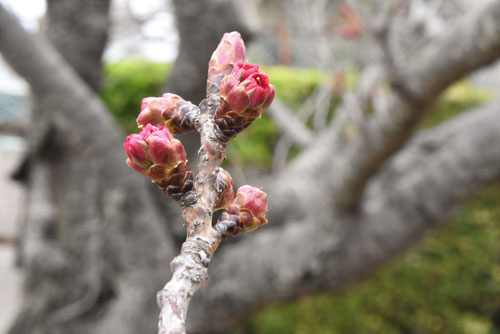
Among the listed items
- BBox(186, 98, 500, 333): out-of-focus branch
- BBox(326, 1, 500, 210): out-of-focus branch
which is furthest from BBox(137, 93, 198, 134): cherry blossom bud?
→ BBox(186, 98, 500, 333): out-of-focus branch

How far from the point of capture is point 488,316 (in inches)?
163

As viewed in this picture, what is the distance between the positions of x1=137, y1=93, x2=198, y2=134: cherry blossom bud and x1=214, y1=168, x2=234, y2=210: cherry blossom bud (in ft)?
0.23

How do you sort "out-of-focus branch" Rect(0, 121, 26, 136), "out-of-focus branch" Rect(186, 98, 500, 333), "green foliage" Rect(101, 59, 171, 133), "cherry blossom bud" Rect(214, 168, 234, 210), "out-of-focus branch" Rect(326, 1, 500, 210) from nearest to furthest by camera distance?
"cherry blossom bud" Rect(214, 168, 234, 210) < "out-of-focus branch" Rect(326, 1, 500, 210) < "out-of-focus branch" Rect(186, 98, 500, 333) < "out-of-focus branch" Rect(0, 121, 26, 136) < "green foliage" Rect(101, 59, 171, 133)

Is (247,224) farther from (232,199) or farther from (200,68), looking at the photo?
(200,68)

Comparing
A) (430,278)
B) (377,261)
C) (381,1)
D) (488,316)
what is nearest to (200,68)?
(381,1)

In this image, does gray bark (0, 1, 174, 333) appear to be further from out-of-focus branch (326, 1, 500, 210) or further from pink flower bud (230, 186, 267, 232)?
pink flower bud (230, 186, 267, 232)

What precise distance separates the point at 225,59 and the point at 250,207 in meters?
0.18

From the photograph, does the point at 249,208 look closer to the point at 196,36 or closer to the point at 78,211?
the point at 196,36

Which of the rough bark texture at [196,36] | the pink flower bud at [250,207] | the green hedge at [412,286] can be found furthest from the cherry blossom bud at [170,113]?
the green hedge at [412,286]

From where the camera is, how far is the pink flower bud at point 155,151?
20.8 inches

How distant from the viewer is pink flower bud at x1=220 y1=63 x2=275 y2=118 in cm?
51

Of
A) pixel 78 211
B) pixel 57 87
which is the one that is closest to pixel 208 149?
pixel 57 87

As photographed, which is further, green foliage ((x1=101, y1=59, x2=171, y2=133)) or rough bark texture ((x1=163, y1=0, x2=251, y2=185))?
green foliage ((x1=101, y1=59, x2=171, y2=133))

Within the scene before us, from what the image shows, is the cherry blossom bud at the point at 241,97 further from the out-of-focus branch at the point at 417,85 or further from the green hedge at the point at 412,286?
the green hedge at the point at 412,286
